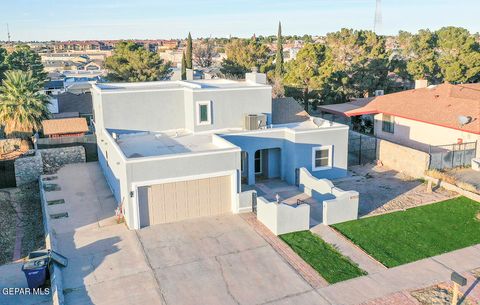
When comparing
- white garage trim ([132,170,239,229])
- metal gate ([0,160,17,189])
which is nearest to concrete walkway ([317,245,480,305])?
white garage trim ([132,170,239,229])

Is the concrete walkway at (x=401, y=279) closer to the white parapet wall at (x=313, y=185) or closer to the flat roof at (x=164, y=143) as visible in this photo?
the white parapet wall at (x=313, y=185)

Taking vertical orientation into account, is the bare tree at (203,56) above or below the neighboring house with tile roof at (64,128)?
above

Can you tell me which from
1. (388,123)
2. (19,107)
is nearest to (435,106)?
(388,123)

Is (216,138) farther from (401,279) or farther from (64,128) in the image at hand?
(64,128)

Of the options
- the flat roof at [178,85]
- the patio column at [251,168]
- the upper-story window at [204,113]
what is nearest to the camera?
the patio column at [251,168]

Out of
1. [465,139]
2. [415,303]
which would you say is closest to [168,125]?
[415,303]

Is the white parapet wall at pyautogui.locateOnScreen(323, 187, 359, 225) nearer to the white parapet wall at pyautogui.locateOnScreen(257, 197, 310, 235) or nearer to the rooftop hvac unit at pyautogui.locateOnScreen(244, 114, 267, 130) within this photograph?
the white parapet wall at pyautogui.locateOnScreen(257, 197, 310, 235)

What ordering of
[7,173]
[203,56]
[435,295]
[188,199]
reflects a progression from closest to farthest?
[435,295] < [188,199] < [7,173] < [203,56]

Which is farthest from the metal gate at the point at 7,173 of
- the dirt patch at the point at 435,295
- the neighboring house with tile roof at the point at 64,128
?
the dirt patch at the point at 435,295
